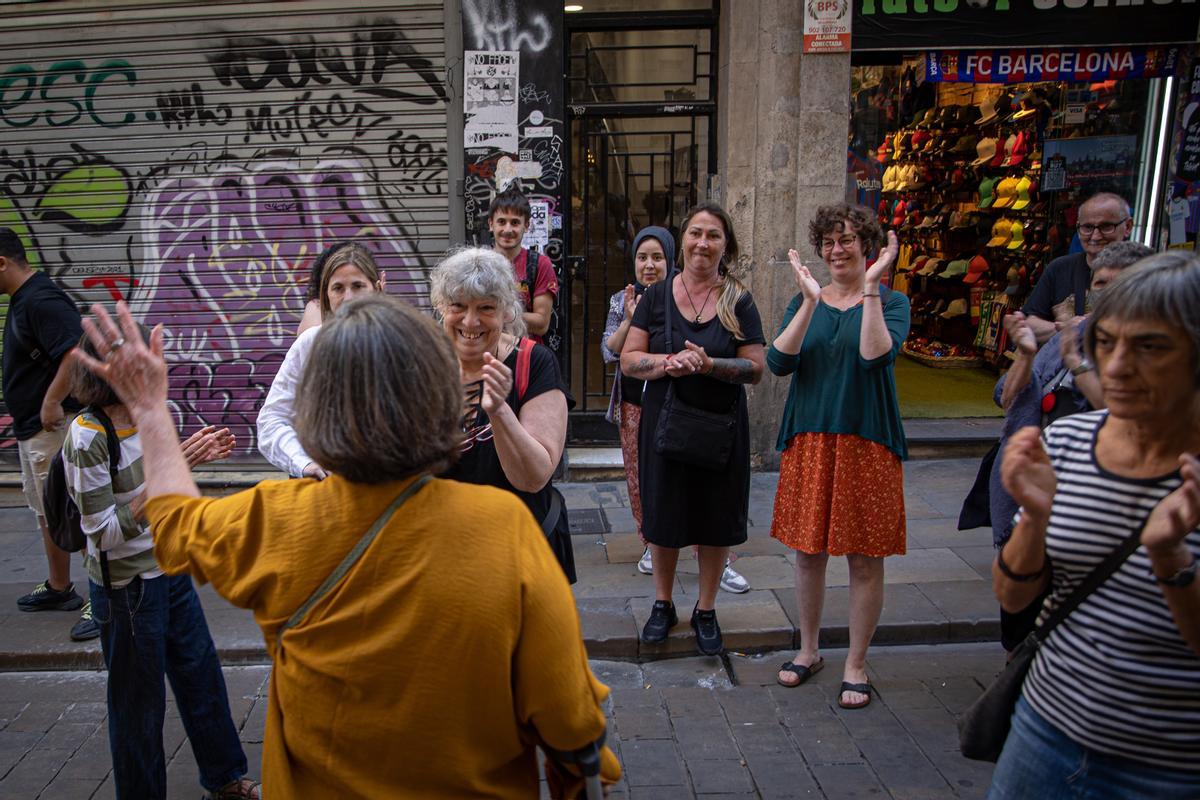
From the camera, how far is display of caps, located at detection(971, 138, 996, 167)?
366 inches

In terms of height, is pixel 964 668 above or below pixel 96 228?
below

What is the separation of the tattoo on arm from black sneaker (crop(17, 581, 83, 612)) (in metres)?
3.72

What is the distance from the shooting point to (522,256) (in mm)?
5992

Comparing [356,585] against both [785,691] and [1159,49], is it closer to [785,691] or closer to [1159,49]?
[785,691]

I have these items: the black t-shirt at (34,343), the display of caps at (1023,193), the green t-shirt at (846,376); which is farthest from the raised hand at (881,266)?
the display of caps at (1023,193)

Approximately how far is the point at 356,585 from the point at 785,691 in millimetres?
3006

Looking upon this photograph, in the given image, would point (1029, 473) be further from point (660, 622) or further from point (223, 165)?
point (223, 165)

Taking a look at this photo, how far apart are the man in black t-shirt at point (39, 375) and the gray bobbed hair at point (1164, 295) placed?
14.9ft

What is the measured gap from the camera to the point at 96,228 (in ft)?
24.0

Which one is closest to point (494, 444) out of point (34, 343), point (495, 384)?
point (495, 384)

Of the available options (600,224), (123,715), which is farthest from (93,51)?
(123,715)

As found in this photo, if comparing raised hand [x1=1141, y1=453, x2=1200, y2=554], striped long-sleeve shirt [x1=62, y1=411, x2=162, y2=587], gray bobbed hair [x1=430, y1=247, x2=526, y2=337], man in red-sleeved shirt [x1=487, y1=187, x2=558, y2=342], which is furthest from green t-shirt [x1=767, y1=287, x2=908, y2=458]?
striped long-sleeve shirt [x1=62, y1=411, x2=162, y2=587]

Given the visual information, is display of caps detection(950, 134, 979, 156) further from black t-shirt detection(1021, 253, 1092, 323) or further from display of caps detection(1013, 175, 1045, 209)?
black t-shirt detection(1021, 253, 1092, 323)

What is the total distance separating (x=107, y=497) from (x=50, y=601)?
252 centimetres
